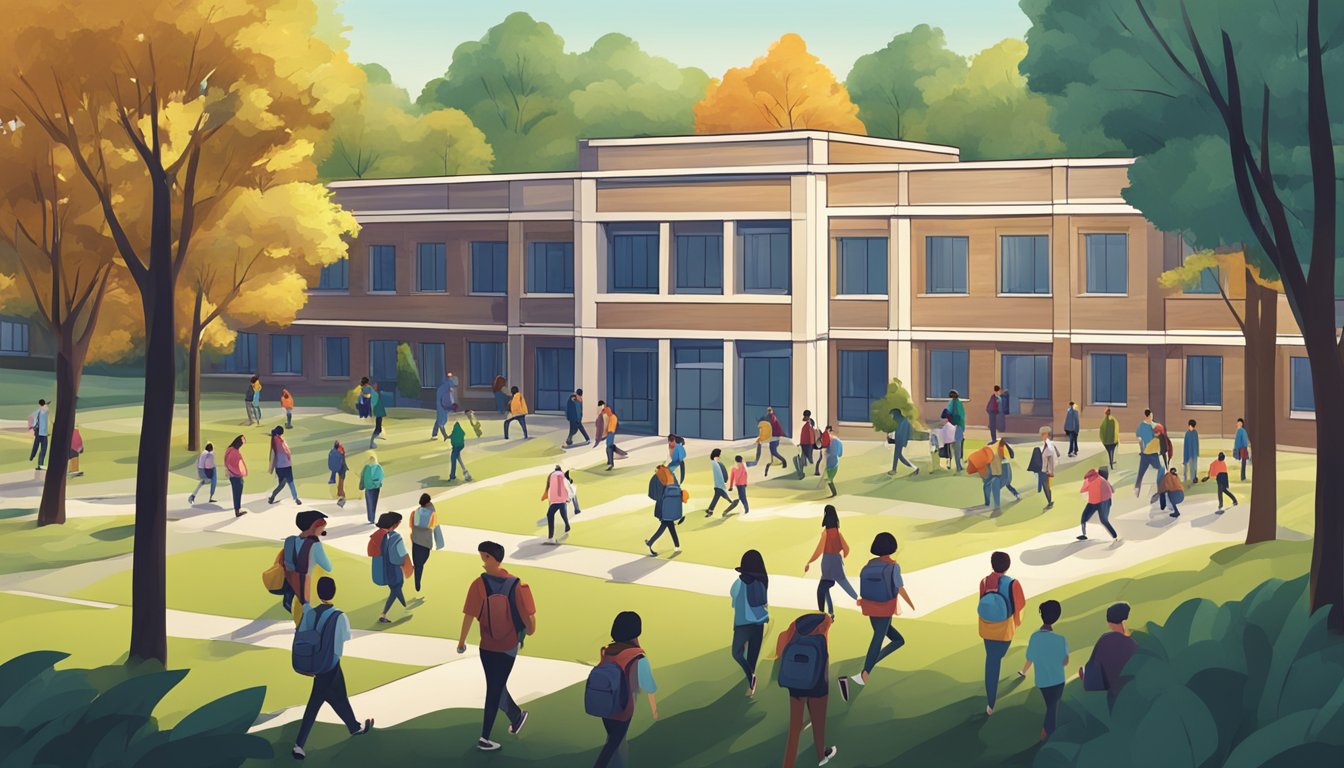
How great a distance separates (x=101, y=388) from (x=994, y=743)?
5027cm

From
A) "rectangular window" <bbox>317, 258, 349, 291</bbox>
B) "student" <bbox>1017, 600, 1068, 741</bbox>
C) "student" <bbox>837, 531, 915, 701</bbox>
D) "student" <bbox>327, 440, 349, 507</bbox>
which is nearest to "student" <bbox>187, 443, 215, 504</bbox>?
"student" <bbox>327, 440, 349, 507</bbox>

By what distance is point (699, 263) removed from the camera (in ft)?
142

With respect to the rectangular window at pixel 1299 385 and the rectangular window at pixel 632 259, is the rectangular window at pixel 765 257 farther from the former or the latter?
the rectangular window at pixel 1299 385

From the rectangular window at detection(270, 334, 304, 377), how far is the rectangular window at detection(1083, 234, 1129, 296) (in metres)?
26.6

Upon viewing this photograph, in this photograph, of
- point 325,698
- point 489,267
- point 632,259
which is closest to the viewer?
point 325,698

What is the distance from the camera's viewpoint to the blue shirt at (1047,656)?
1416 centimetres

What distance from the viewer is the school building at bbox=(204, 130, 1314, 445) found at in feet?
137

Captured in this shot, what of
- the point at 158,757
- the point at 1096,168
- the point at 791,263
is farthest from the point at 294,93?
the point at 1096,168

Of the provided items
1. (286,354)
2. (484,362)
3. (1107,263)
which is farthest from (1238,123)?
(286,354)

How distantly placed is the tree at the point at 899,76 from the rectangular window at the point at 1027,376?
40742mm

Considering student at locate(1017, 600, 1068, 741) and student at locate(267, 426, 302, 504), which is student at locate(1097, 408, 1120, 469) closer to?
student at locate(267, 426, 302, 504)

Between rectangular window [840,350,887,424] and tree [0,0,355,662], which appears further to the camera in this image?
rectangular window [840,350,887,424]

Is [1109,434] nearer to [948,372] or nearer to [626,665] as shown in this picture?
[948,372]

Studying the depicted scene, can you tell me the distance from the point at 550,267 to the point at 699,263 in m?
5.83
